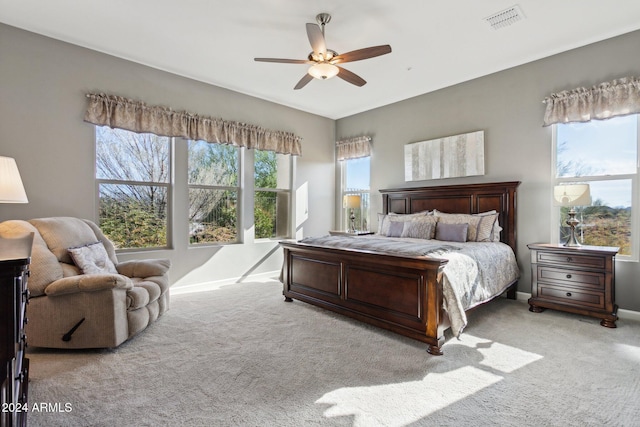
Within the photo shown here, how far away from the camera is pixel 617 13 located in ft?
9.90

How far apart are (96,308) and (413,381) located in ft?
7.98

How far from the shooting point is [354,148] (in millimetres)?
6016

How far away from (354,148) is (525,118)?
109 inches

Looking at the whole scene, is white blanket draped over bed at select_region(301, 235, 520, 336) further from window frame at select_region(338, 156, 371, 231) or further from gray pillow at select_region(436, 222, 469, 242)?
A: window frame at select_region(338, 156, 371, 231)

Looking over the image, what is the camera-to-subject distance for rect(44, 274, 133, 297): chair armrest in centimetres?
245

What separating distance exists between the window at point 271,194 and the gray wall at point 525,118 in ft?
7.15

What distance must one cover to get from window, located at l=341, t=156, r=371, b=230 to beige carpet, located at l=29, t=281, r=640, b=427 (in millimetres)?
3061

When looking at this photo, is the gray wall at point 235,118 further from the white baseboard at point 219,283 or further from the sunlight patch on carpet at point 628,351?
the sunlight patch on carpet at point 628,351

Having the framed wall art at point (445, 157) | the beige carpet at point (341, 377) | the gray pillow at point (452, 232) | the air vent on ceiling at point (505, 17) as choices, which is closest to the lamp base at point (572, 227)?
the beige carpet at point (341, 377)

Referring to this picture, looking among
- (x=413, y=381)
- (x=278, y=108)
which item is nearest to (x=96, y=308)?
(x=413, y=381)

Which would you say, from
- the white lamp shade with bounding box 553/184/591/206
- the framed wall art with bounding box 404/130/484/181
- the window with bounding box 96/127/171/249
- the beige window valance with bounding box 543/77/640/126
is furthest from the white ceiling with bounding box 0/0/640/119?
the white lamp shade with bounding box 553/184/591/206

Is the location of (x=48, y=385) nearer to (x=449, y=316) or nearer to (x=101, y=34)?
(x=449, y=316)

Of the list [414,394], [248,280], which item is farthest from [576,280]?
[248,280]

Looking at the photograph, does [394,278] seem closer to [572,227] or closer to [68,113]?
[572,227]
